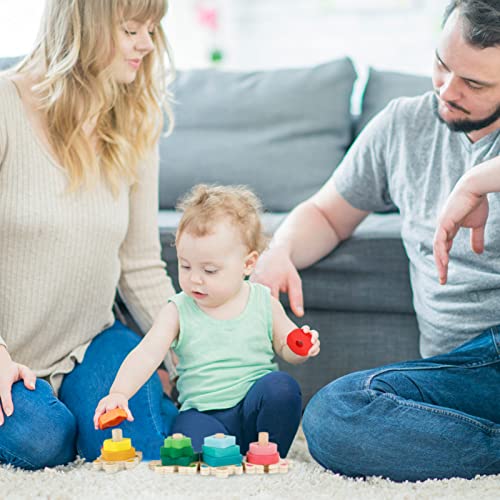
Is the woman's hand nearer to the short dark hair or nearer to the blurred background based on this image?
the short dark hair

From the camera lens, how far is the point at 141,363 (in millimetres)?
1296

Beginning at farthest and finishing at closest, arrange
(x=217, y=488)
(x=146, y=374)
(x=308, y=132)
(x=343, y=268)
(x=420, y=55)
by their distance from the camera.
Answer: (x=420, y=55), (x=308, y=132), (x=343, y=268), (x=146, y=374), (x=217, y=488)

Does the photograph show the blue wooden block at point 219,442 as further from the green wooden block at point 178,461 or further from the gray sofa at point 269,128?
the gray sofa at point 269,128

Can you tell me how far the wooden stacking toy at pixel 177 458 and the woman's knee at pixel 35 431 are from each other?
0.18 meters

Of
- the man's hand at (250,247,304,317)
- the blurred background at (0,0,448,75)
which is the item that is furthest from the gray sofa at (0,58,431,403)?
the blurred background at (0,0,448,75)

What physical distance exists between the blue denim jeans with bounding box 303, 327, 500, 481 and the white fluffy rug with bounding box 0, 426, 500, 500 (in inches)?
1.0

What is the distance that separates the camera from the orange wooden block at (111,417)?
1184 mm

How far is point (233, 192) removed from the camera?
1.39m

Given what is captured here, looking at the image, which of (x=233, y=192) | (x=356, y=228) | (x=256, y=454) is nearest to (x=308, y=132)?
(x=356, y=228)

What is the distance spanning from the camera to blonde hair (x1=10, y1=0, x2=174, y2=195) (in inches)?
55.1

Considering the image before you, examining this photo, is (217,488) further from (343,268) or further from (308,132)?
(308,132)

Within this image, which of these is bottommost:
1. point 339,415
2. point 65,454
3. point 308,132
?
point 65,454

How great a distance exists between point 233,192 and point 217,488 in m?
0.48

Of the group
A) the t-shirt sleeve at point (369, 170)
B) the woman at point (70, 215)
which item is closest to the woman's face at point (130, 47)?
the woman at point (70, 215)
